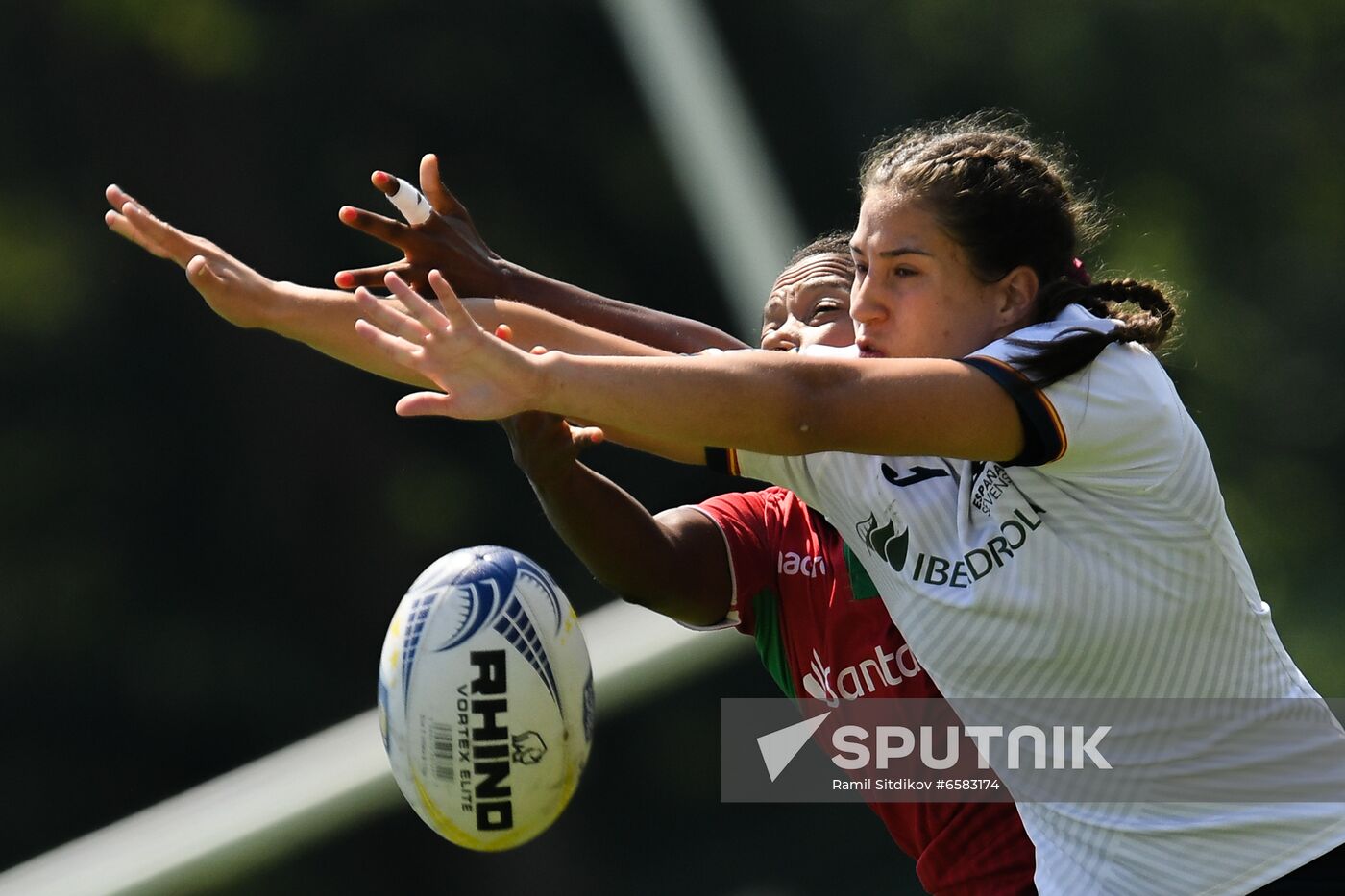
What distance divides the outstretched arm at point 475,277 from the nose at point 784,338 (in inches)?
4.8

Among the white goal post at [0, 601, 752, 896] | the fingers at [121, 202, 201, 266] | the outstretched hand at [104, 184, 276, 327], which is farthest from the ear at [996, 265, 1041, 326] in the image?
the white goal post at [0, 601, 752, 896]

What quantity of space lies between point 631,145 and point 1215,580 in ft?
17.3

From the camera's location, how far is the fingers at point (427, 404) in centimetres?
192

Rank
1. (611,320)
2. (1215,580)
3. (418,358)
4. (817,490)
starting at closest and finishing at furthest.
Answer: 1. (418,358)
2. (1215,580)
3. (817,490)
4. (611,320)

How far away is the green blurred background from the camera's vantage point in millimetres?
6512

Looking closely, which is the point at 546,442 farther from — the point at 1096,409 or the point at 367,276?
the point at 1096,409

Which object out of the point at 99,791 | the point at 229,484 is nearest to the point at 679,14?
the point at 229,484

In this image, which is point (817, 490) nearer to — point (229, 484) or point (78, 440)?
point (229, 484)

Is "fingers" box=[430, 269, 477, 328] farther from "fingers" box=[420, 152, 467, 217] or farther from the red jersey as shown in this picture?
the red jersey

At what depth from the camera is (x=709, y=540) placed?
294 centimetres

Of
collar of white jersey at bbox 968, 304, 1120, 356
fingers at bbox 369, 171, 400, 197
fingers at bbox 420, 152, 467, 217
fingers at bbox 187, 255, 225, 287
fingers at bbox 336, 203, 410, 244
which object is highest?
fingers at bbox 420, 152, 467, 217

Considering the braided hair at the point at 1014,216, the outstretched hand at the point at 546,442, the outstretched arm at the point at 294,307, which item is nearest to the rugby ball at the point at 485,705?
the outstretched hand at the point at 546,442

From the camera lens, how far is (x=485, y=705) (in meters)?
2.71

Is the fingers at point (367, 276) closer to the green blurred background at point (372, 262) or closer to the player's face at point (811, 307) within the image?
the player's face at point (811, 307)
